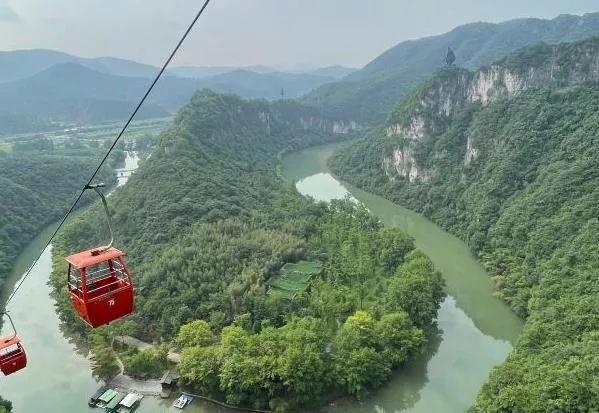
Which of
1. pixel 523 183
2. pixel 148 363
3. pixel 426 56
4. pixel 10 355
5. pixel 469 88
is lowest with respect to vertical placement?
pixel 148 363

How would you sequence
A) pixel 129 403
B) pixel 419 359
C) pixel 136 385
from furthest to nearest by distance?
pixel 419 359, pixel 136 385, pixel 129 403

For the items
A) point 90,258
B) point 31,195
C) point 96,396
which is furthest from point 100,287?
point 31,195

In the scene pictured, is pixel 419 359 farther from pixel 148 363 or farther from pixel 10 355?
pixel 10 355

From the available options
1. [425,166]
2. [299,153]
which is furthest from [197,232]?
[299,153]

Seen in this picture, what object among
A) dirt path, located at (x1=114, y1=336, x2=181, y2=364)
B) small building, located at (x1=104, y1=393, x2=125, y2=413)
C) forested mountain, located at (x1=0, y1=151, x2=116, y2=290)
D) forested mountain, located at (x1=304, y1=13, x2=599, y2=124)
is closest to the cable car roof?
small building, located at (x1=104, y1=393, x2=125, y2=413)

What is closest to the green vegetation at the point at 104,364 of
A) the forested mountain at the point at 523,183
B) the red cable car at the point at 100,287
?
the red cable car at the point at 100,287

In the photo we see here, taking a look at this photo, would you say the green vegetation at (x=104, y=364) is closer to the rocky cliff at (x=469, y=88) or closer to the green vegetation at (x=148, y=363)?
the green vegetation at (x=148, y=363)
